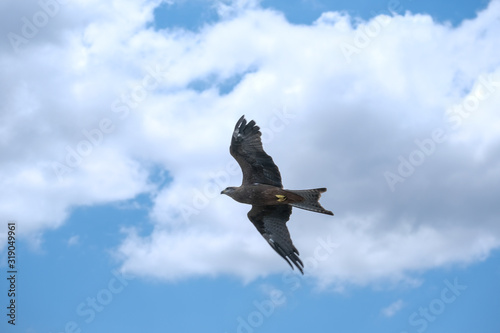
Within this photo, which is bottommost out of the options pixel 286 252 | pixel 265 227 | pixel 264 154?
pixel 286 252

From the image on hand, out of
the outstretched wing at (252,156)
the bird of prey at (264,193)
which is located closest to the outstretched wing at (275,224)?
the bird of prey at (264,193)

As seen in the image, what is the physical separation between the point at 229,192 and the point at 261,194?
106 centimetres

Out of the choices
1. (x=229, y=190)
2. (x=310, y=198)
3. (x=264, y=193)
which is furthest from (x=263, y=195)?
(x=310, y=198)

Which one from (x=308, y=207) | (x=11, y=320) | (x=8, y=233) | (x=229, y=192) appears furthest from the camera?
(x=8, y=233)

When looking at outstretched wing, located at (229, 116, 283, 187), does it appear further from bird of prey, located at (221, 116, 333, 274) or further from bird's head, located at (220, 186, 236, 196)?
bird's head, located at (220, 186, 236, 196)

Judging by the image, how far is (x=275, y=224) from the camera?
16625 millimetres

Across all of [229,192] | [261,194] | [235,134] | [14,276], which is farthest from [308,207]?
[14,276]

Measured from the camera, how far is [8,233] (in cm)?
2030

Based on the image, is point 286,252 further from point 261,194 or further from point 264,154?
→ point 264,154

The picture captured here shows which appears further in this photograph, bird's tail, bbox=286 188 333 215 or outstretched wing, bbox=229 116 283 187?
outstretched wing, bbox=229 116 283 187

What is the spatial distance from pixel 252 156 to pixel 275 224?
228 cm

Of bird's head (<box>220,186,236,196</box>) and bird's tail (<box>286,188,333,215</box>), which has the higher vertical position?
bird's head (<box>220,186,236,196</box>)

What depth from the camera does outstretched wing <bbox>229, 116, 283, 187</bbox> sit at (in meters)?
16.7

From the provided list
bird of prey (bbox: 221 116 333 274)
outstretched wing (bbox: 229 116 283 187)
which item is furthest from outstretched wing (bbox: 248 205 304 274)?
outstretched wing (bbox: 229 116 283 187)
